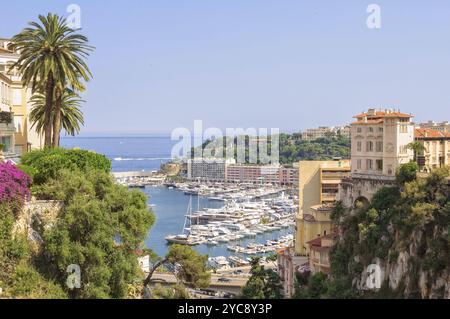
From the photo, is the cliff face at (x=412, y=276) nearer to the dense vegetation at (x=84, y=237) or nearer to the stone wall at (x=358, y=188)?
the stone wall at (x=358, y=188)

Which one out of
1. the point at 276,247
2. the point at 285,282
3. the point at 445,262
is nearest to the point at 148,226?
the point at 445,262

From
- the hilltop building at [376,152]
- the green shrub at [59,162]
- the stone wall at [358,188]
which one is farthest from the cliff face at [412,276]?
the green shrub at [59,162]

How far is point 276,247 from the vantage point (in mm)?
101938

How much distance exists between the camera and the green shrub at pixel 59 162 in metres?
29.0

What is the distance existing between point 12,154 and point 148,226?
35.0ft

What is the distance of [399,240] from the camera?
37.9 m

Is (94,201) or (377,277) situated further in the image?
(377,277)

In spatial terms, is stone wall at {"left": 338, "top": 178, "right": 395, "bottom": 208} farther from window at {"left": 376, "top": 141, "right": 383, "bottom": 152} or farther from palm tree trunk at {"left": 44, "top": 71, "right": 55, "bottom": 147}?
palm tree trunk at {"left": 44, "top": 71, "right": 55, "bottom": 147}

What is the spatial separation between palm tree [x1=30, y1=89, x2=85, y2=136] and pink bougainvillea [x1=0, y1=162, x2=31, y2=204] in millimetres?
13187

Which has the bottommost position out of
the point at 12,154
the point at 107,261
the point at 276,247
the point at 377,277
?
the point at 276,247

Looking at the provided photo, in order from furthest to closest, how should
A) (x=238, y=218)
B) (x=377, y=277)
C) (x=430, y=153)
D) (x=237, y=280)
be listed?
(x=238, y=218) < (x=237, y=280) < (x=430, y=153) < (x=377, y=277)

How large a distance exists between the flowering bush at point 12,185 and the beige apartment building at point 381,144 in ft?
86.4

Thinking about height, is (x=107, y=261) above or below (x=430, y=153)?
below
